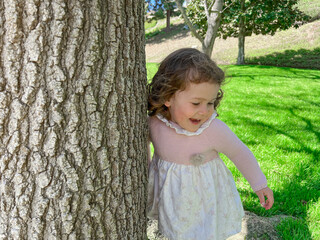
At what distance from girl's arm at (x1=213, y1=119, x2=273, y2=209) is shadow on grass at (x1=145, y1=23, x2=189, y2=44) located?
2140 centimetres

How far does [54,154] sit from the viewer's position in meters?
1.02

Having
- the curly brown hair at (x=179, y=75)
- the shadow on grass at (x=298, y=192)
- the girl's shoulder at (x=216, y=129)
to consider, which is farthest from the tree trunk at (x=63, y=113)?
the shadow on grass at (x=298, y=192)

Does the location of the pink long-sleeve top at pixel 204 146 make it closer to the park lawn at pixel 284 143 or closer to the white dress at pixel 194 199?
the white dress at pixel 194 199

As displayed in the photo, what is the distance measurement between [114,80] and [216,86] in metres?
0.58

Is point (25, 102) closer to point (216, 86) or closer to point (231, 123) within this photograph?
point (216, 86)

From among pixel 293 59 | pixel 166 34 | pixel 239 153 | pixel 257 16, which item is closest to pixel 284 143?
pixel 239 153

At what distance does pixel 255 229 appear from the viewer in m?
1.99

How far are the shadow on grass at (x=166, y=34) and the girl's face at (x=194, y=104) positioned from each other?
21384 millimetres

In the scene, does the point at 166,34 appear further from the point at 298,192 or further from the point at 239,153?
the point at 239,153

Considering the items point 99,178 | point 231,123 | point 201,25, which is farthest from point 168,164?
point 201,25

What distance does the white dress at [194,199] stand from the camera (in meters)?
1.51

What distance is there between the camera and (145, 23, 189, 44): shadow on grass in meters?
22.8

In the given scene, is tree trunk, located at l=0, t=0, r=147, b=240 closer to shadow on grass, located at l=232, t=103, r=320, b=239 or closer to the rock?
the rock

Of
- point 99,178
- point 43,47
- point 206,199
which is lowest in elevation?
point 206,199
